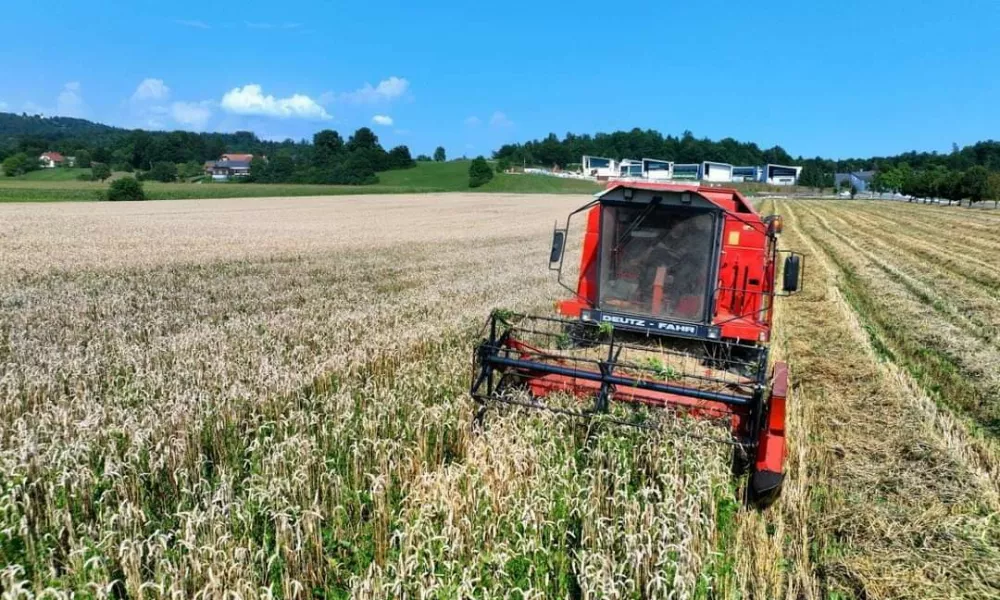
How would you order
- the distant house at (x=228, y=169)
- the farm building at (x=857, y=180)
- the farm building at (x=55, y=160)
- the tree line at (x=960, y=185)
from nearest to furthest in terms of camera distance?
the tree line at (x=960, y=185), the farm building at (x=55, y=160), the distant house at (x=228, y=169), the farm building at (x=857, y=180)

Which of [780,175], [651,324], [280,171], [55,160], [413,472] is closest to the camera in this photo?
[413,472]

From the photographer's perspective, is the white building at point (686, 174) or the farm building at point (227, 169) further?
the farm building at point (227, 169)

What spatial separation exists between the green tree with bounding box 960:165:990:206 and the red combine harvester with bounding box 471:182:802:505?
235 feet

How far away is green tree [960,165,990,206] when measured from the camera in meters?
64.5

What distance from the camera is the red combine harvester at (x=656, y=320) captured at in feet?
18.1

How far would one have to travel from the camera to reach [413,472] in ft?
15.0

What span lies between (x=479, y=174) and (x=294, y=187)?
24381 mm

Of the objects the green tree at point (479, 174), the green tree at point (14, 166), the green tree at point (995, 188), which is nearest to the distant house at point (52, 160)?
the green tree at point (14, 166)

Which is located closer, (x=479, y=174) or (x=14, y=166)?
(x=14, y=166)

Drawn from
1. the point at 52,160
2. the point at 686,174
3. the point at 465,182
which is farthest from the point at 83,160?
the point at 686,174

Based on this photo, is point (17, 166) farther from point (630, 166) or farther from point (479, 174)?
point (630, 166)

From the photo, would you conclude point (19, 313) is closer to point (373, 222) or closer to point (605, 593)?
point (605, 593)

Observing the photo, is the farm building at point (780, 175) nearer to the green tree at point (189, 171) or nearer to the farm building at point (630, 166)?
the farm building at point (630, 166)

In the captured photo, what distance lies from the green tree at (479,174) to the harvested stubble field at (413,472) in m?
78.6
